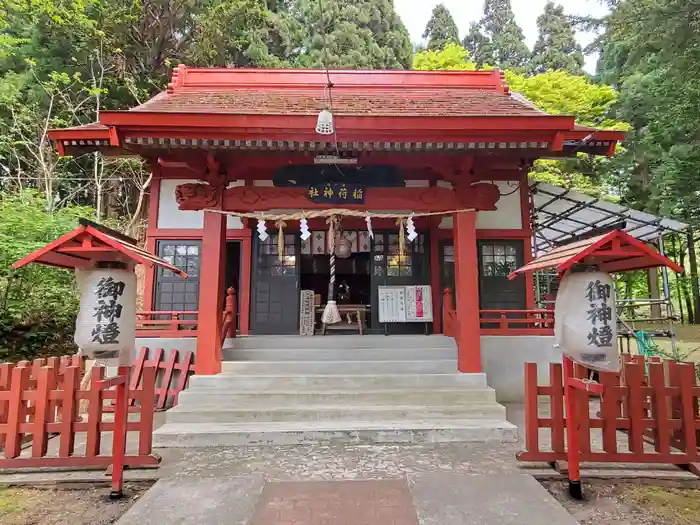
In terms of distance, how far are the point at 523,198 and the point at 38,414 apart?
8.10 metres

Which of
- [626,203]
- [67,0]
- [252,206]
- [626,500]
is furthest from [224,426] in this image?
[626,203]

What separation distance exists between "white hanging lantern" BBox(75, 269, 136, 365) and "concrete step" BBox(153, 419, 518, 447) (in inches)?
60.5

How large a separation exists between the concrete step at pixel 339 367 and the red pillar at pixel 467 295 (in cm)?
30

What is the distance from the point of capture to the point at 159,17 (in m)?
14.4

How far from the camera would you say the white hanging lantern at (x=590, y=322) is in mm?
3598

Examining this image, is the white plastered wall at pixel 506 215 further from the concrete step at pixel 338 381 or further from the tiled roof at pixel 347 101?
the concrete step at pixel 338 381

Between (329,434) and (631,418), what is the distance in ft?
10.6

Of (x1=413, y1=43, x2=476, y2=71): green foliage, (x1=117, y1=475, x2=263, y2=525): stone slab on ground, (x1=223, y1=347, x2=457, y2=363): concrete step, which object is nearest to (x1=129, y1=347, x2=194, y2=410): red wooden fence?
(x1=223, y1=347, x2=457, y2=363): concrete step

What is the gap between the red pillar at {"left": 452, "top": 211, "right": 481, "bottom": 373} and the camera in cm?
629

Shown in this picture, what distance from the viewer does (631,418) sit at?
419 centimetres

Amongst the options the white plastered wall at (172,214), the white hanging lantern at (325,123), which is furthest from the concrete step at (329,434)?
the white plastered wall at (172,214)

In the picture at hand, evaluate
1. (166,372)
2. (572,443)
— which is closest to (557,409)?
(572,443)

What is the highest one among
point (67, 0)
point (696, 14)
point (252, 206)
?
point (67, 0)

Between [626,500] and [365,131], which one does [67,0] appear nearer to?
[365,131]
